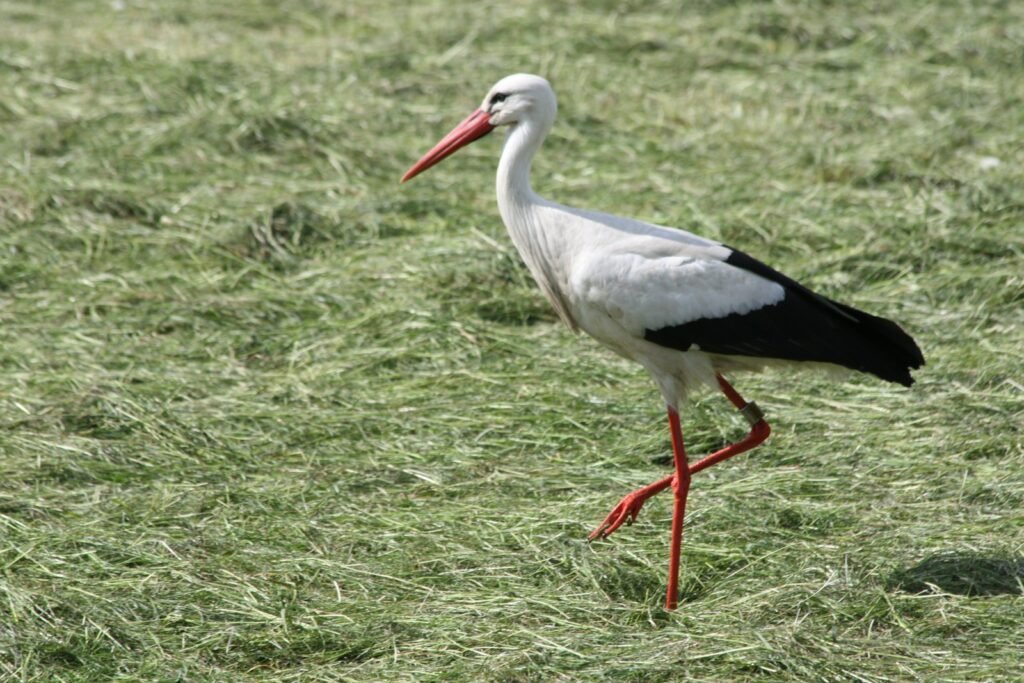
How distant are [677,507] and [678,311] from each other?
59cm

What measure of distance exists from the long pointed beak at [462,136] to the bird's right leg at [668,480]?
45.1 inches

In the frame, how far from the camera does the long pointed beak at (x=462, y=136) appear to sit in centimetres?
503

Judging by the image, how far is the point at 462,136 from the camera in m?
5.11

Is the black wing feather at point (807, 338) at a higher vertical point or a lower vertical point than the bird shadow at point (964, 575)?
higher

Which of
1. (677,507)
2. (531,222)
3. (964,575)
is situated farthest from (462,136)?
(964,575)

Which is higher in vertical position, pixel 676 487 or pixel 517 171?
pixel 517 171

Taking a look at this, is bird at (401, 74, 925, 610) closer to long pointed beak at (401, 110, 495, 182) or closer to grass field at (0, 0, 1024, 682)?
long pointed beak at (401, 110, 495, 182)

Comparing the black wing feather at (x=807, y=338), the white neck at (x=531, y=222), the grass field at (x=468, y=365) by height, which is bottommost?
the grass field at (x=468, y=365)

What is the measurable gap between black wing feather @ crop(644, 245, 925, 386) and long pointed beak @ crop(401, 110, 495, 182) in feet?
3.18

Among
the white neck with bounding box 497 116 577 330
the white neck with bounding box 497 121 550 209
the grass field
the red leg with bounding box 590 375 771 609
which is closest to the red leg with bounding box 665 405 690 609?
the red leg with bounding box 590 375 771 609

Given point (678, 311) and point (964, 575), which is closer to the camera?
point (964, 575)

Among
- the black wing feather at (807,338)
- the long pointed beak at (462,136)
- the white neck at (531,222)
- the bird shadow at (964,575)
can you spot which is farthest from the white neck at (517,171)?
the bird shadow at (964,575)

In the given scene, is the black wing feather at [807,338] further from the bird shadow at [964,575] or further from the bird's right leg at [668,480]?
the bird shadow at [964,575]

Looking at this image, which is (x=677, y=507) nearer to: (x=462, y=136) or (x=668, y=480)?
(x=668, y=480)
